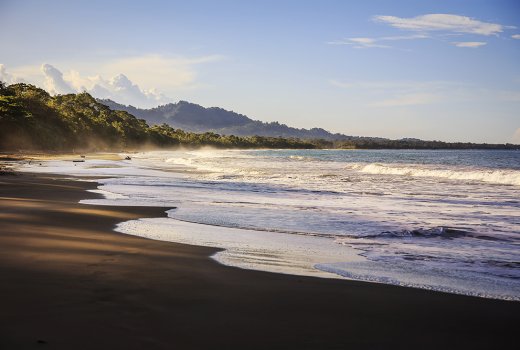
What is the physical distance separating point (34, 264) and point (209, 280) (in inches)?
78.9

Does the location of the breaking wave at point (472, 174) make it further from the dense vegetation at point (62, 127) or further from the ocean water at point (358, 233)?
the dense vegetation at point (62, 127)

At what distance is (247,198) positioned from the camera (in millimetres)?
17094

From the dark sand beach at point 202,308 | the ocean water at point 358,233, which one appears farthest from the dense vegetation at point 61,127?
the dark sand beach at point 202,308

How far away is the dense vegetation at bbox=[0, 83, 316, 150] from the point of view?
64812mm

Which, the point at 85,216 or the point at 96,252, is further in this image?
the point at 85,216

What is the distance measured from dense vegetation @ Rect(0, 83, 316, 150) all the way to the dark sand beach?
57.2 m

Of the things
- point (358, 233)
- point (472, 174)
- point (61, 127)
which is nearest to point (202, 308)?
point (358, 233)

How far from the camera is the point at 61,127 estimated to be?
8744cm

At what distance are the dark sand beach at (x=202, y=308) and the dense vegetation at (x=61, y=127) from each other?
2254 inches

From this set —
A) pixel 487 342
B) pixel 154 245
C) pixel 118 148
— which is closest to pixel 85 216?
pixel 154 245

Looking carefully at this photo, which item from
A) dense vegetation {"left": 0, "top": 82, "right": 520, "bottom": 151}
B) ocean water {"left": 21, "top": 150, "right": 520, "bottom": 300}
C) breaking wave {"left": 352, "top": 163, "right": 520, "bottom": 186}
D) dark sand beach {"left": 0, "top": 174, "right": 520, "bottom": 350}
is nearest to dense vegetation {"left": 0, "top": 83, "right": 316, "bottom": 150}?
dense vegetation {"left": 0, "top": 82, "right": 520, "bottom": 151}

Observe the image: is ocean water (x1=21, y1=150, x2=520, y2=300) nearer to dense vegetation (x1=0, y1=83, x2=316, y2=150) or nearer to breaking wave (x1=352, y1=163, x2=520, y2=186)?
breaking wave (x1=352, y1=163, x2=520, y2=186)

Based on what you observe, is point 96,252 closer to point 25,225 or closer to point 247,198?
point 25,225

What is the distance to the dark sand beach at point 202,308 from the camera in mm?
4020
